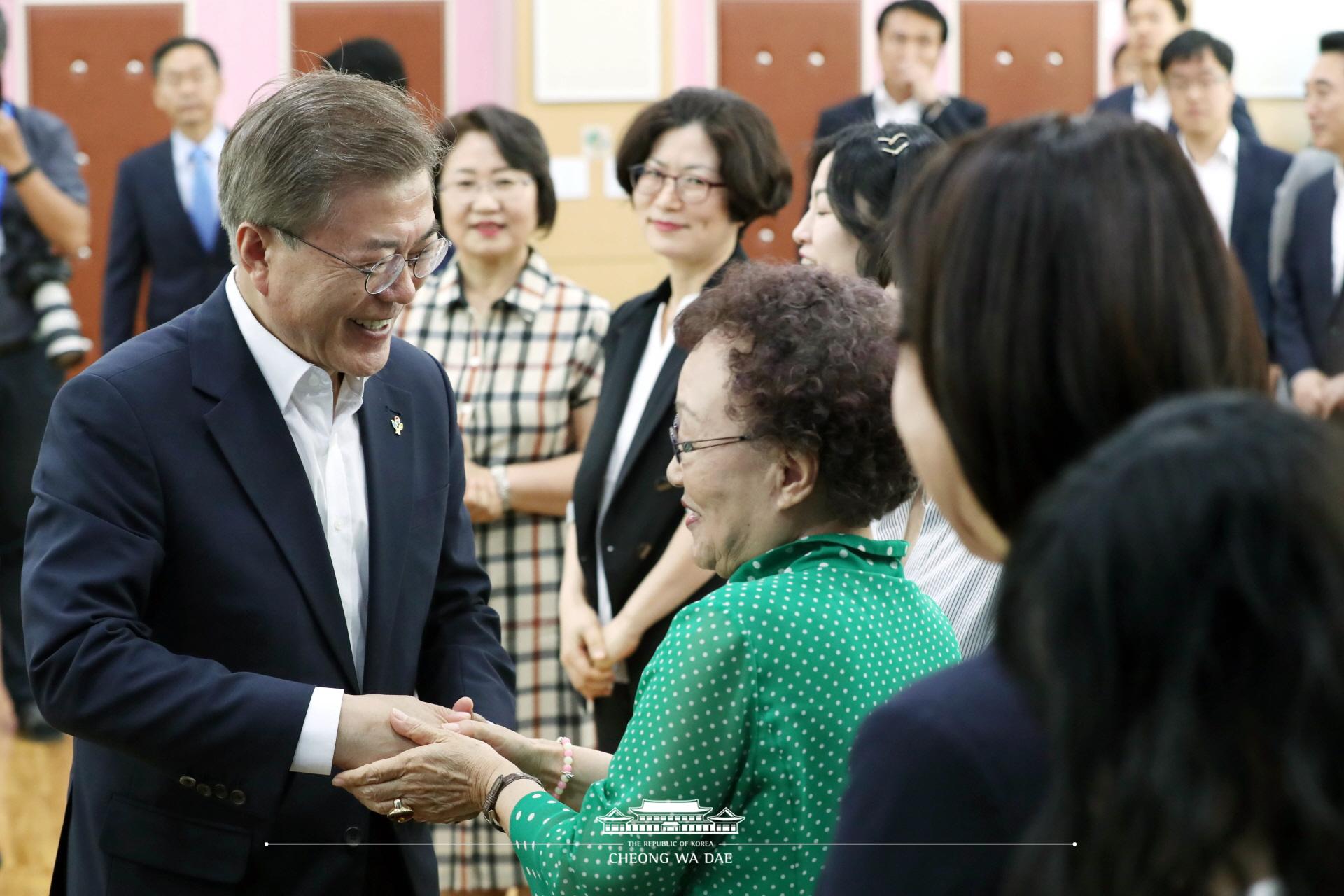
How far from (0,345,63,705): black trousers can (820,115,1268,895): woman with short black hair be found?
439 centimetres

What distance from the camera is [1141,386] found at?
3.04ft

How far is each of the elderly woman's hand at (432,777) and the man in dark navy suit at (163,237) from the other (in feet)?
12.3

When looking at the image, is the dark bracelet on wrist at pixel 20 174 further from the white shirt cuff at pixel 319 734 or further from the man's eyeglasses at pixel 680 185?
the white shirt cuff at pixel 319 734

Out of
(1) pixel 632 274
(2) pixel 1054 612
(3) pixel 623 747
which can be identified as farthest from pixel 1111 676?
(1) pixel 632 274

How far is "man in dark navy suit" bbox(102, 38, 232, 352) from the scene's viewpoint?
5.26 meters

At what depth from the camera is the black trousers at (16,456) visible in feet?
15.7

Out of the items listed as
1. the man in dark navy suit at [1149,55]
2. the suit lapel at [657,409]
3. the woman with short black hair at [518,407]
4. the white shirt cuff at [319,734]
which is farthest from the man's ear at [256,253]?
the man in dark navy suit at [1149,55]

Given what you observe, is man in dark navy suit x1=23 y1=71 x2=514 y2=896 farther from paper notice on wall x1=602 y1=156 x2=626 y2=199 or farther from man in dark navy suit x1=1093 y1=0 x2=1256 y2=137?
paper notice on wall x1=602 y1=156 x2=626 y2=199

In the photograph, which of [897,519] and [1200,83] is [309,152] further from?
[1200,83]

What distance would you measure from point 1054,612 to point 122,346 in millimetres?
1353

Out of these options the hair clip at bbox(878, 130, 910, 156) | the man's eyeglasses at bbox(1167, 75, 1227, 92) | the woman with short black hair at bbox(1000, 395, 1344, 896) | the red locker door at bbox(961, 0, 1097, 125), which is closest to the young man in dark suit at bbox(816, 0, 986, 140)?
the man's eyeglasses at bbox(1167, 75, 1227, 92)

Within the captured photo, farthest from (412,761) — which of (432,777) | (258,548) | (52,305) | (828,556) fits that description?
(52,305)

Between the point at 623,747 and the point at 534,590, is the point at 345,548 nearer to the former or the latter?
the point at 623,747

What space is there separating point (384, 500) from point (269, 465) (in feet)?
0.61
